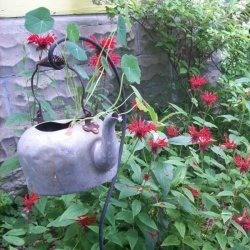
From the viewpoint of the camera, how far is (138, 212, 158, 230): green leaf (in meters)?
1.38

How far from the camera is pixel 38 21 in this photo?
3.49 feet

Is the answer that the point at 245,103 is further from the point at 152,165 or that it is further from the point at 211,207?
the point at 152,165

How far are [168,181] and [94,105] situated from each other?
609 mm

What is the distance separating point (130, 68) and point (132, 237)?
571 millimetres

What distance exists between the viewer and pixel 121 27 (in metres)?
1.14

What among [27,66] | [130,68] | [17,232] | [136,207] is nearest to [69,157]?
[130,68]

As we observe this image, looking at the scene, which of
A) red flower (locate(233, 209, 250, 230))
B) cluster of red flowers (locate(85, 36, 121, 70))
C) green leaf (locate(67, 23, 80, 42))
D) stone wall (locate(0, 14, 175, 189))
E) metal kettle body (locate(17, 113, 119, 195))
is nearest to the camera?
metal kettle body (locate(17, 113, 119, 195))

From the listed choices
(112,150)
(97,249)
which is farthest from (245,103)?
(112,150)

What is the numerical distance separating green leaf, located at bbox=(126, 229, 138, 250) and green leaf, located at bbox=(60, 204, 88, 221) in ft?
0.56

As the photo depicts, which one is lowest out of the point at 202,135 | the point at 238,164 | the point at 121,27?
the point at 238,164

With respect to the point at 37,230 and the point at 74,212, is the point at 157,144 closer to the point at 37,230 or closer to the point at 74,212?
the point at 74,212

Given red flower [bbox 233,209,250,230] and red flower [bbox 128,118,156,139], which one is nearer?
red flower [bbox 128,118,156,139]

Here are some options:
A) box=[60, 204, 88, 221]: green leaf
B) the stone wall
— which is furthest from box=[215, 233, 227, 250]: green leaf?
the stone wall

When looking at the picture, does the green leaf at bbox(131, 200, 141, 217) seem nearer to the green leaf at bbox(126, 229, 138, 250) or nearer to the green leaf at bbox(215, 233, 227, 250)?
the green leaf at bbox(126, 229, 138, 250)
